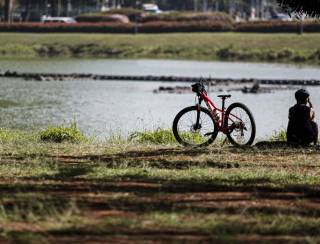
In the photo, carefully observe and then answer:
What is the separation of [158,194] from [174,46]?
267ft

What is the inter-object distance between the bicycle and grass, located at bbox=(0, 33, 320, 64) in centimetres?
6573

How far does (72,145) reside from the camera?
696 inches

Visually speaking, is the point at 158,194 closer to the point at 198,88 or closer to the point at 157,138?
the point at 198,88

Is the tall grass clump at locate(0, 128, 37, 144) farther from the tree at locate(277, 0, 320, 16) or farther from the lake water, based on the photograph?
the tree at locate(277, 0, 320, 16)

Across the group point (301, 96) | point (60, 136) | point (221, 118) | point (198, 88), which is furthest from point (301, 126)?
point (60, 136)

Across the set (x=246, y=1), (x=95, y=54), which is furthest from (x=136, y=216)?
(x=246, y=1)

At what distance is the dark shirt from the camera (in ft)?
57.4

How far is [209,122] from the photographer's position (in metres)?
18.2

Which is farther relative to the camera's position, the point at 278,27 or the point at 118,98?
the point at 278,27

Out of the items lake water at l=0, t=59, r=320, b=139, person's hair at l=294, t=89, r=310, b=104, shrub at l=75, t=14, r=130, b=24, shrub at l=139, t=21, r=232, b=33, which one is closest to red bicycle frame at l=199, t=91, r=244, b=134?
person's hair at l=294, t=89, r=310, b=104

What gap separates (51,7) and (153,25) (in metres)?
41.5

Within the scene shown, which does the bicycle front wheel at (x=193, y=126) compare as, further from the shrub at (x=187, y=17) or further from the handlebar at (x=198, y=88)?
the shrub at (x=187, y=17)

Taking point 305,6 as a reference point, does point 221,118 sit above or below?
below

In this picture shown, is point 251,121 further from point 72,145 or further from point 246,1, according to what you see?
point 246,1
